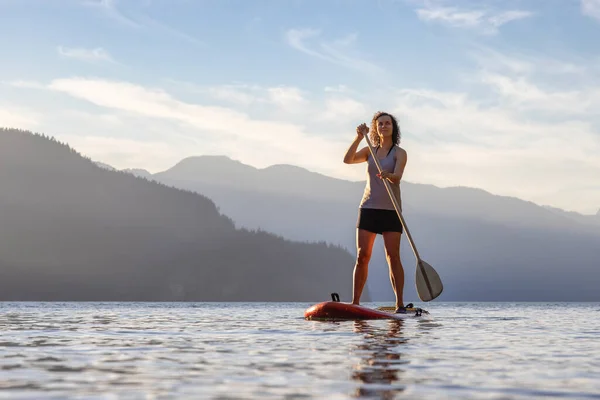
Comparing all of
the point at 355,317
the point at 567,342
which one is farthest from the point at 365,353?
the point at 355,317

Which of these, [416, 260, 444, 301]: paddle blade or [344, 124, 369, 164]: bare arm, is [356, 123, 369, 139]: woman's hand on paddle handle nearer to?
[344, 124, 369, 164]: bare arm

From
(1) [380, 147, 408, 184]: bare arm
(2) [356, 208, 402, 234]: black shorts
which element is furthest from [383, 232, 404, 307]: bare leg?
(1) [380, 147, 408, 184]: bare arm

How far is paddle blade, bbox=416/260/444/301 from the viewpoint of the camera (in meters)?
14.2

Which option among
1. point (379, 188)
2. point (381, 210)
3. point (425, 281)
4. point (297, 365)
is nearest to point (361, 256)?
point (381, 210)

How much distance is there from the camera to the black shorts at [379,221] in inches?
542

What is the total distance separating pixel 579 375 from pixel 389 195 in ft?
27.2

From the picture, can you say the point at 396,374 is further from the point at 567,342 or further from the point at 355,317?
the point at 355,317

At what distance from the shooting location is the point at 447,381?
5.28 metres

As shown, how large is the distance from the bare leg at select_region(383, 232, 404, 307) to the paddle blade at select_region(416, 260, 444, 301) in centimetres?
38

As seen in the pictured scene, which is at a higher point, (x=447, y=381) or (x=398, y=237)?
(x=398, y=237)

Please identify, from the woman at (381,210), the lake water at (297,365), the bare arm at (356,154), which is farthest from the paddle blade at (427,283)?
the lake water at (297,365)

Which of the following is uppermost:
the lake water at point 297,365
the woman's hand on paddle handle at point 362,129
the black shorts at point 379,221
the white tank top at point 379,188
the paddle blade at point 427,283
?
the woman's hand on paddle handle at point 362,129

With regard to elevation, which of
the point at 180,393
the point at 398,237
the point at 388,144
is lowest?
the point at 180,393

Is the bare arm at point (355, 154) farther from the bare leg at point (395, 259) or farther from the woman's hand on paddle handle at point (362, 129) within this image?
the bare leg at point (395, 259)
